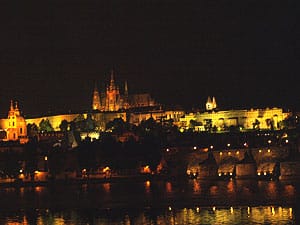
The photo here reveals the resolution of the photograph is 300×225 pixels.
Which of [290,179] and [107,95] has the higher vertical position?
[107,95]

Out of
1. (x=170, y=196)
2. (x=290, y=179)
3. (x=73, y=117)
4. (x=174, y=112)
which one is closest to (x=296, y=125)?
(x=174, y=112)

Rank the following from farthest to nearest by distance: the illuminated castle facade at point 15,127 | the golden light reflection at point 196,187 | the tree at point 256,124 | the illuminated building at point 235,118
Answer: the illuminated building at point 235,118, the tree at point 256,124, the illuminated castle facade at point 15,127, the golden light reflection at point 196,187

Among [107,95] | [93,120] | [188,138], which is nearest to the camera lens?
[188,138]

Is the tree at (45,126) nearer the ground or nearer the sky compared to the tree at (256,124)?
nearer the sky

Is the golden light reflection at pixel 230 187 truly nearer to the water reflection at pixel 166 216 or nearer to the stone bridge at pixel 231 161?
the stone bridge at pixel 231 161

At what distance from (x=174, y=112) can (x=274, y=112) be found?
8.90 metres

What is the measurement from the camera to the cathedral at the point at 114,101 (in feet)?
291

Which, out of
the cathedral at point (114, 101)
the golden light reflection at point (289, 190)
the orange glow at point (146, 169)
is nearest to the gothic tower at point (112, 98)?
the cathedral at point (114, 101)

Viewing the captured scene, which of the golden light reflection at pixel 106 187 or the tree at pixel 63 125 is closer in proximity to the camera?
the golden light reflection at pixel 106 187

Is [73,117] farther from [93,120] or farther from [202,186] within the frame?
[202,186]

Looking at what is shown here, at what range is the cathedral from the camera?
88812 millimetres

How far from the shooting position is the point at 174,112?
8425 centimetres

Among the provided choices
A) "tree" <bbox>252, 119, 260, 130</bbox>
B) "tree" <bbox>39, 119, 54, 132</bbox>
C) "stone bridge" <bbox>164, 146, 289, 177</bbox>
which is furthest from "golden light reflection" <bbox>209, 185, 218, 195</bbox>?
"tree" <bbox>39, 119, 54, 132</bbox>

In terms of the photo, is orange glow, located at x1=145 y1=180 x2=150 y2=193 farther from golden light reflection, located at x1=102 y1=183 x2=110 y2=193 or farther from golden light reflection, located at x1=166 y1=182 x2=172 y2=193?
golden light reflection, located at x1=102 y1=183 x2=110 y2=193
